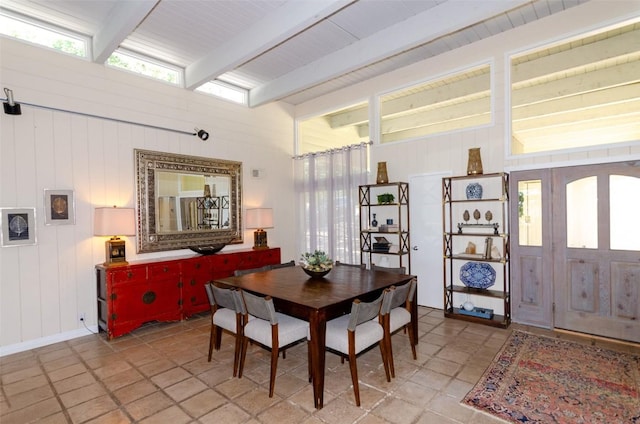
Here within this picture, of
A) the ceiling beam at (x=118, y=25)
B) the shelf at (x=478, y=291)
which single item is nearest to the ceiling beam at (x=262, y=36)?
the ceiling beam at (x=118, y=25)

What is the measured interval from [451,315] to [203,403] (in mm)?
3197

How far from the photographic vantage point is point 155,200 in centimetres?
455

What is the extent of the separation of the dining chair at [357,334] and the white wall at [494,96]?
2688 mm

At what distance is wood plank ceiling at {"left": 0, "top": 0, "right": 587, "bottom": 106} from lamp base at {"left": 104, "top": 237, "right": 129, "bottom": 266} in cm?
215

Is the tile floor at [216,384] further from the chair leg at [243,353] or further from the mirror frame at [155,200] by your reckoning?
the mirror frame at [155,200]

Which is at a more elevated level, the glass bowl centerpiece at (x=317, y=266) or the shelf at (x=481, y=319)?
the glass bowl centerpiece at (x=317, y=266)

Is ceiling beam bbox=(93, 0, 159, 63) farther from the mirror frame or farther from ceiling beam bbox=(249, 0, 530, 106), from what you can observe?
ceiling beam bbox=(249, 0, 530, 106)

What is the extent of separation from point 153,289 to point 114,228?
→ 2.80 feet

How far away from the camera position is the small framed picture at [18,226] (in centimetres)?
345

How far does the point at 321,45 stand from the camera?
4324 millimetres

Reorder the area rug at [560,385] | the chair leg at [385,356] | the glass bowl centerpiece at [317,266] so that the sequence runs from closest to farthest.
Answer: the area rug at [560,385]
the chair leg at [385,356]
the glass bowl centerpiece at [317,266]

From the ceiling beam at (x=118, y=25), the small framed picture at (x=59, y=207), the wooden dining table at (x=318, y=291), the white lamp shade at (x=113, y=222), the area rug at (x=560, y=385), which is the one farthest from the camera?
the white lamp shade at (x=113, y=222)

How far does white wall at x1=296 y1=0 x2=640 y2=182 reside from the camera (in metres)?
3.56

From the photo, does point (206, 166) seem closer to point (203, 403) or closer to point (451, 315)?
point (203, 403)
